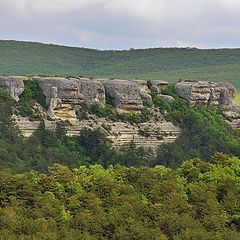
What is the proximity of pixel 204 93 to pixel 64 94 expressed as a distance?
21.1 metres

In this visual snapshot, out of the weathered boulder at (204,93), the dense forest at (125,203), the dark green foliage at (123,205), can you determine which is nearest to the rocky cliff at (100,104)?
the weathered boulder at (204,93)

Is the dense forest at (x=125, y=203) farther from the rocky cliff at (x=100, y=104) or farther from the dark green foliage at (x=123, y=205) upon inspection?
the rocky cliff at (x=100, y=104)

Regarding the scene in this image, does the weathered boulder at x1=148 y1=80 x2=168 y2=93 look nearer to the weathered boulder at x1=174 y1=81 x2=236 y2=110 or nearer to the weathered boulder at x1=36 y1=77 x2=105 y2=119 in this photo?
the weathered boulder at x1=174 y1=81 x2=236 y2=110

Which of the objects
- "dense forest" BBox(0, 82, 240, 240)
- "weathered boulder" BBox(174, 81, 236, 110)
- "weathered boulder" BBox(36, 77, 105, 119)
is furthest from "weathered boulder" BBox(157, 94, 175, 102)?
"dense forest" BBox(0, 82, 240, 240)

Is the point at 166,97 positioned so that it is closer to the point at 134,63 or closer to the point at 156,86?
the point at 156,86

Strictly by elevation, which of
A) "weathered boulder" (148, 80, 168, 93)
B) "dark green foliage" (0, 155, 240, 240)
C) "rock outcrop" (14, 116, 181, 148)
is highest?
"weathered boulder" (148, 80, 168, 93)

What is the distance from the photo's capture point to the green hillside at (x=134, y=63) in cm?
17150

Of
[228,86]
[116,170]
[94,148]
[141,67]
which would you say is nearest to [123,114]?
[94,148]

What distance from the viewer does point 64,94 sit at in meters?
87.9

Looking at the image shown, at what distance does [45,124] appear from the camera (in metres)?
86.4

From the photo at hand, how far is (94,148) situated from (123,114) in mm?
6177

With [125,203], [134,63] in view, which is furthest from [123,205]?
[134,63]

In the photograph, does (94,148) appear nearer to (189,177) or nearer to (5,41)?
(189,177)

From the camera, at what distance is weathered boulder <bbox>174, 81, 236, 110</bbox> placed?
10294 cm
